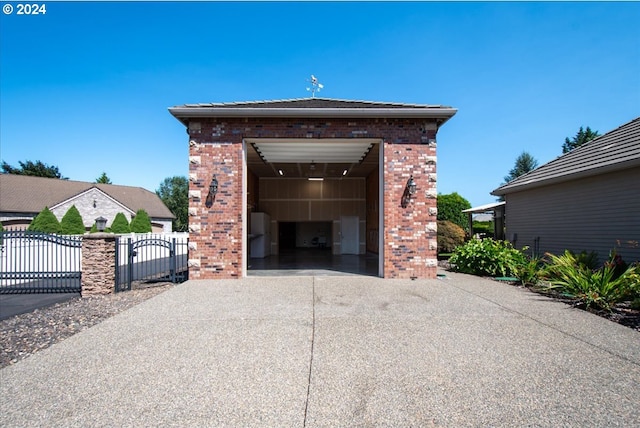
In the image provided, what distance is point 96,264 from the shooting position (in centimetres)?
835

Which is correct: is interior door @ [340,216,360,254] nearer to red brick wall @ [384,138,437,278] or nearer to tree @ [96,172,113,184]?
red brick wall @ [384,138,437,278]

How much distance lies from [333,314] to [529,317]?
333 cm

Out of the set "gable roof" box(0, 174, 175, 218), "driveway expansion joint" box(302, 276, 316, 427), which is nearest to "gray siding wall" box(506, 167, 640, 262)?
"driveway expansion joint" box(302, 276, 316, 427)

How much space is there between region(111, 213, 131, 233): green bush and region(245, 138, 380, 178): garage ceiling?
23.3 metres

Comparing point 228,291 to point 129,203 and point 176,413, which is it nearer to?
point 176,413

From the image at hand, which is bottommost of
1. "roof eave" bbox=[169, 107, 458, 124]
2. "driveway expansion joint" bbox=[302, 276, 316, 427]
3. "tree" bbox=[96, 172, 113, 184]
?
"driveway expansion joint" bbox=[302, 276, 316, 427]

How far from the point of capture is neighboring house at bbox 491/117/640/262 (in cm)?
970

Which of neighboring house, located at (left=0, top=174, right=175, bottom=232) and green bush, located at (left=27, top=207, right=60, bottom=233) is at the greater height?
neighboring house, located at (left=0, top=174, right=175, bottom=232)

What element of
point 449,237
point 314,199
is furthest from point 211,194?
point 449,237

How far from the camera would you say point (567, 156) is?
13258 millimetres

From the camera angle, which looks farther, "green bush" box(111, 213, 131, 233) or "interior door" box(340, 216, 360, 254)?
"green bush" box(111, 213, 131, 233)

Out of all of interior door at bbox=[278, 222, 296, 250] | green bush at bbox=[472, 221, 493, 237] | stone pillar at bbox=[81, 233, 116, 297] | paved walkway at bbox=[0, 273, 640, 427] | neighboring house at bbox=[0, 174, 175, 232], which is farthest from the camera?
neighboring house at bbox=[0, 174, 175, 232]

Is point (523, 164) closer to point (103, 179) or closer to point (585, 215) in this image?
point (585, 215)

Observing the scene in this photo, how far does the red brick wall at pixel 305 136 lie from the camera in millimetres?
9500
